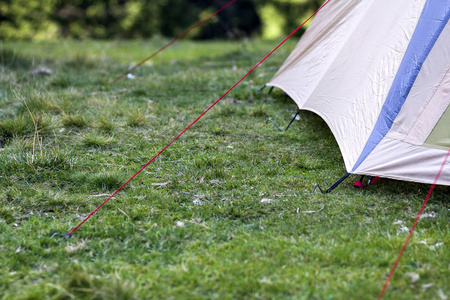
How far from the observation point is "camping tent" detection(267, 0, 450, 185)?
314cm

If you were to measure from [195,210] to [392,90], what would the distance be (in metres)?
1.72

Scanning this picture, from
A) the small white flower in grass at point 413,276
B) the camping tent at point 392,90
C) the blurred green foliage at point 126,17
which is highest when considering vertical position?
the camping tent at point 392,90

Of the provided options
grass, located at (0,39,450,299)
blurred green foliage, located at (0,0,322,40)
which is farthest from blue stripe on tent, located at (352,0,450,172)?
blurred green foliage, located at (0,0,322,40)

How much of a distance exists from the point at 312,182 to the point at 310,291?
1377 mm

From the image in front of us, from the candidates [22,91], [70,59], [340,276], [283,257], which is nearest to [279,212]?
[283,257]

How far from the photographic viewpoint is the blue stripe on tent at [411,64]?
3301mm

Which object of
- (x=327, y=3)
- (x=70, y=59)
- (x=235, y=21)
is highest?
(x=327, y=3)

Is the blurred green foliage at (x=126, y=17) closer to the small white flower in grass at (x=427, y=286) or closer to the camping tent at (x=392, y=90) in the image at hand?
the camping tent at (x=392, y=90)

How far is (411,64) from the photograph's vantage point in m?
3.36

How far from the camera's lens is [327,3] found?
472 centimetres

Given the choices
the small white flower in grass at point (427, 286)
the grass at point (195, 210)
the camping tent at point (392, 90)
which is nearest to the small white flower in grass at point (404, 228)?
the grass at point (195, 210)

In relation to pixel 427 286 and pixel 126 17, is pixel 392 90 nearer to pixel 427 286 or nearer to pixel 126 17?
pixel 427 286

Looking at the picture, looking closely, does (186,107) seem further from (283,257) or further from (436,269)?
(436,269)

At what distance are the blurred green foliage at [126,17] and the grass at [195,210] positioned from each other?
14.1 meters
